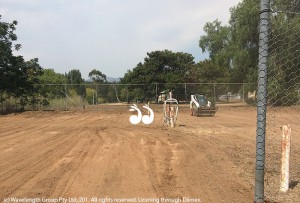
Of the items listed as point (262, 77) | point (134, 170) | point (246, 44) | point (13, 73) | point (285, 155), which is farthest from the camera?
point (246, 44)

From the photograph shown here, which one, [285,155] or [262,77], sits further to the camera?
[285,155]

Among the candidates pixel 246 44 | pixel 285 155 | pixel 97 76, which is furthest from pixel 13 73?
pixel 97 76

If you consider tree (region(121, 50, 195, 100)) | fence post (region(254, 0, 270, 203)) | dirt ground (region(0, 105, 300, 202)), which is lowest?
dirt ground (region(0, 105, 300, 202))

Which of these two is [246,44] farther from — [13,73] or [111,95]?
[13,73]

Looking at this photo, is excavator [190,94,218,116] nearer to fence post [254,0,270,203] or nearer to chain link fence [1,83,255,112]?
chain link fence [1,83,255,112]

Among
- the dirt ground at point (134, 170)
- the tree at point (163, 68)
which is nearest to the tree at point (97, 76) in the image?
the tree at point (163, 68)

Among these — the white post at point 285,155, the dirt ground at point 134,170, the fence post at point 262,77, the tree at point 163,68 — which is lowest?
the dirt ground at point 134,170

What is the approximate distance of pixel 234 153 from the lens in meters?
9.69

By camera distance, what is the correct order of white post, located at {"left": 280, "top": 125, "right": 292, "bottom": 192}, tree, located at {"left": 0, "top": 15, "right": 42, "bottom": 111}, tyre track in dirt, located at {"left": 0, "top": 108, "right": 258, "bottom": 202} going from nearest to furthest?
white post, located at {"left": 280, "top": 125, "right": 292, "bottom": 192}
tyre track in dirt, located at {"left": 0, "top": 108, "right": 258, "bottom": 202}
tree, located at {"left": 0, "top": 15, "right": 42, "bottom": 111}

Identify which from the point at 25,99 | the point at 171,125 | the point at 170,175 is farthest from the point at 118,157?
the point at 25,99

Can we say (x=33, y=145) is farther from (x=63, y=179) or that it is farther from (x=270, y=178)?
(x=270, y=178)

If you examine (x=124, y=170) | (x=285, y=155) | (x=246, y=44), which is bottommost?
(x=124, y=170)

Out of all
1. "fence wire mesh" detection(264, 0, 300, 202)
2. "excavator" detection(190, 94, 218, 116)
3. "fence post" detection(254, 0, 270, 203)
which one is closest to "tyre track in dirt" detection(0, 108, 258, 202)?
"fence wire mesh" detection(264, 0, 300, 202)

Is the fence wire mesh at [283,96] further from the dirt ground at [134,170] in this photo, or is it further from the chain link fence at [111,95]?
the chain link fence at [111,95]
